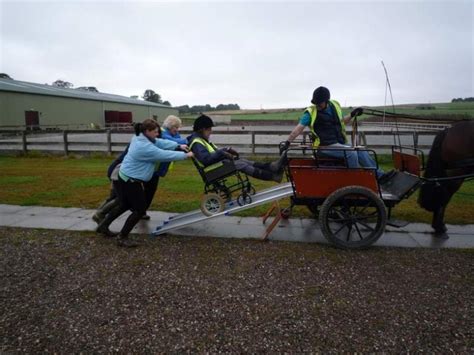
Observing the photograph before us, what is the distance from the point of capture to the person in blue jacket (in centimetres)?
432

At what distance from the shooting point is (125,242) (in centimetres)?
436

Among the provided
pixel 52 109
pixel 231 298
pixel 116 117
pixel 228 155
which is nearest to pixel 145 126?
pixel 228 155

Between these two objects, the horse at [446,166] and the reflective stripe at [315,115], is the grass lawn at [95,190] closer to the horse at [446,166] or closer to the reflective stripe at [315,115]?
the horse at [446,166]

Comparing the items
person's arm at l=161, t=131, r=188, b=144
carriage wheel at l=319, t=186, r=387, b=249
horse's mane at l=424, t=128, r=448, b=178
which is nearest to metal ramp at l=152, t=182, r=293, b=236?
carriage wheel at l=319, t=186, r=387, b=249

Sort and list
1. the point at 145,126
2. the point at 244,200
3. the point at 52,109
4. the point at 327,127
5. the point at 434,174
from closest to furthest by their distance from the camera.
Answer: the point at 145,126 < the point at 244,200 < the point at 327,127 < the point at 434,174 < the point at 52,109

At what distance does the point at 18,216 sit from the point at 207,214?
3380 mm

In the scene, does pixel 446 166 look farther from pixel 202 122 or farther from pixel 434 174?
pixel 202 122

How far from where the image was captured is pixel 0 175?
9219mm

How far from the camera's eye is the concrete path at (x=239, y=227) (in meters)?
4.57

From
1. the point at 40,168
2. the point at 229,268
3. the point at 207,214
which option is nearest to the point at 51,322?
the point at 229,268

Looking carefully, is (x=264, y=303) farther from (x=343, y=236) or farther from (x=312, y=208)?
(x=312, y=208)

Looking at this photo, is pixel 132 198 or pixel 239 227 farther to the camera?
pixel 239 227

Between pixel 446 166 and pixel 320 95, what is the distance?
6.88 ft

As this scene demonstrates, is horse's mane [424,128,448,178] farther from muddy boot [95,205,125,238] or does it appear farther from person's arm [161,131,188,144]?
muddy boot [95,205,125,238]
